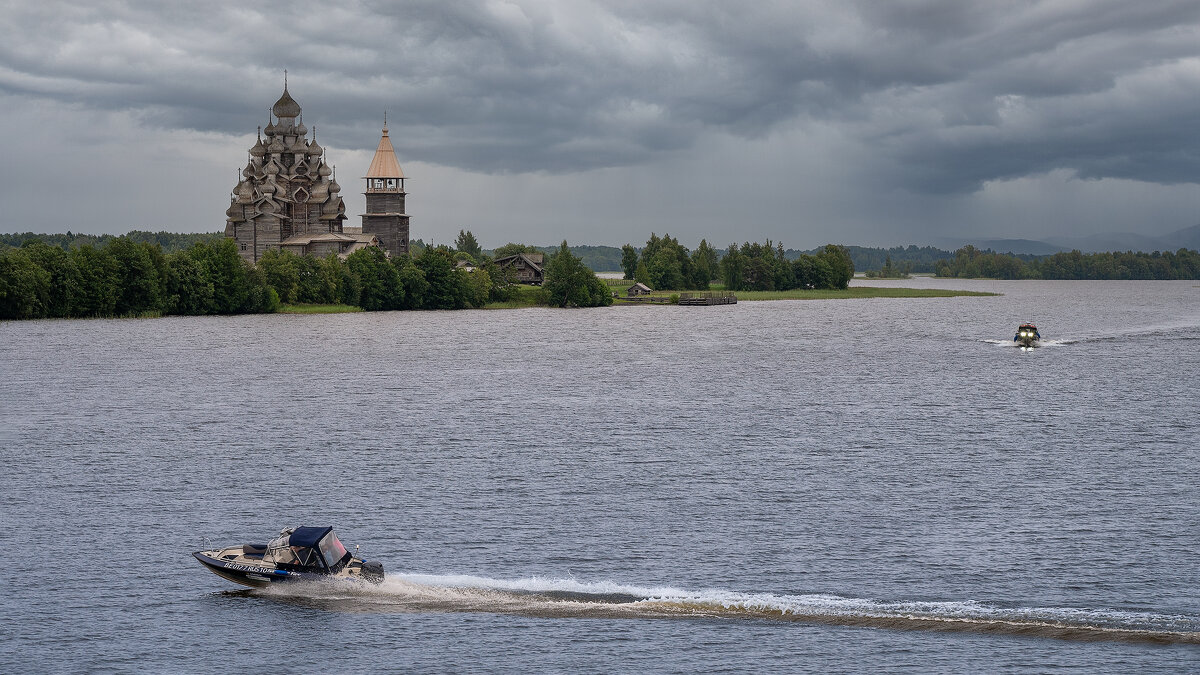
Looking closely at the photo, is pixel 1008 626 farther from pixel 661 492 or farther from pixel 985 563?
pixel 661 492

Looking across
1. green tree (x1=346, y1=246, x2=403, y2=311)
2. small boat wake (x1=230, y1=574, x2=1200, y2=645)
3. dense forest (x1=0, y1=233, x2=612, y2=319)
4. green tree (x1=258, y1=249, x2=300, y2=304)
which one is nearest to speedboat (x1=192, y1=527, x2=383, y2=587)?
small boat wake (x1=230, y1=574, x2=1200, y2=645)

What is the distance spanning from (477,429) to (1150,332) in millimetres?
124592

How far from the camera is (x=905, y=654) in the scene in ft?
103

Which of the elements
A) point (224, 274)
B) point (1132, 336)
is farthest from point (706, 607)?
point (224, 274)

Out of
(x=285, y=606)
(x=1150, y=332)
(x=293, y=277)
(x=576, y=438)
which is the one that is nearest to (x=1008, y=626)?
(x=285, y=606)

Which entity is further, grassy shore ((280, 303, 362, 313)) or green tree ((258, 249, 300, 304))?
grassy shore ((280, 303, 362, 313))

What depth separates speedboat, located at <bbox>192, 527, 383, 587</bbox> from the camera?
3641cm

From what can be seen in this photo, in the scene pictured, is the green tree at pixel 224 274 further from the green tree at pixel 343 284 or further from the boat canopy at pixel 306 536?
the boat canopy at pixel 306 536

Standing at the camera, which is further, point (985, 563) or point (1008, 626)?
point (985, 563)

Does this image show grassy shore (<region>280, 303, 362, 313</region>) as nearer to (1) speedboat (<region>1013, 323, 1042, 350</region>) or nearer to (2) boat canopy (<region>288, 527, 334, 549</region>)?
(1) speedboat (<region>1013, 323, 1042, 350</region>)

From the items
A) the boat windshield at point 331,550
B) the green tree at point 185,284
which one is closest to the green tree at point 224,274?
the green tree at point 185,284

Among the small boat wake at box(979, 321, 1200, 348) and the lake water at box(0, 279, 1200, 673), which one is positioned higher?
the small boat wake at box(979, 321, 1200, 348)

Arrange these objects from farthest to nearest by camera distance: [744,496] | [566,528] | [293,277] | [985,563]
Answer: [293,277] < [744,496] < [566,528] < [985,563]

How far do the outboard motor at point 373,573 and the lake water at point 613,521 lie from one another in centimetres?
51
